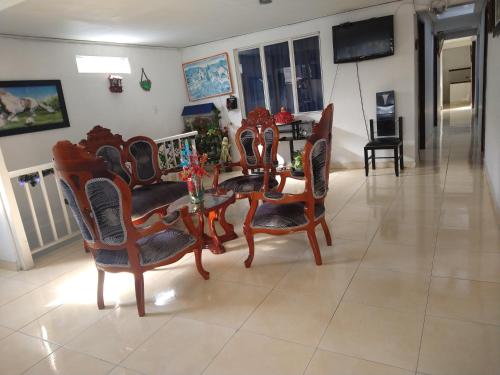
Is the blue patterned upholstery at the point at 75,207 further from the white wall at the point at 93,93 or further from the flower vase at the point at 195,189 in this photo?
the white wall at the point at 93,93

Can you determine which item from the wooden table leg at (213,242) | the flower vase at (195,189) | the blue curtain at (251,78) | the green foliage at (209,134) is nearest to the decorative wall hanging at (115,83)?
the green foliage at (209,134)

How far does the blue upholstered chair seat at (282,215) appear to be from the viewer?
2.78m

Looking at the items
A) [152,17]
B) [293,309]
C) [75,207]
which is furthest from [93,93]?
[293,309]

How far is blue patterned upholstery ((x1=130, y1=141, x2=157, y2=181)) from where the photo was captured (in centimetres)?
425

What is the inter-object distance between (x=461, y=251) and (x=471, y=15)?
6487mm

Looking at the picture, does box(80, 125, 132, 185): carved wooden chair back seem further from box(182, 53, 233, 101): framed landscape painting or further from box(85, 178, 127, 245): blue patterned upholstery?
box(182, 53, 233, 101): framed landscape painting

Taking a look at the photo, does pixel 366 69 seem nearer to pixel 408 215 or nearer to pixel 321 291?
pixel 408 215

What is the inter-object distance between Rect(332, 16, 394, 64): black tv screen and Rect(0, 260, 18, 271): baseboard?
16.1 feet

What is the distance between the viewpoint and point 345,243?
3150mm

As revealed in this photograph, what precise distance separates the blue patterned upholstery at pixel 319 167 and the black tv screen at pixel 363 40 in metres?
3.17

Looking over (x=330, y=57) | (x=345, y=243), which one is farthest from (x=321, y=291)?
(x=330, y=57)

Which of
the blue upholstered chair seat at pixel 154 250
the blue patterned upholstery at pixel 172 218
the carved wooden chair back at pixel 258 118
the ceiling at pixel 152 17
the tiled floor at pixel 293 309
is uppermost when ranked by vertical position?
the ceiling at pixel 152 17

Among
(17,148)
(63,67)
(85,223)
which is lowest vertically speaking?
(85,223)

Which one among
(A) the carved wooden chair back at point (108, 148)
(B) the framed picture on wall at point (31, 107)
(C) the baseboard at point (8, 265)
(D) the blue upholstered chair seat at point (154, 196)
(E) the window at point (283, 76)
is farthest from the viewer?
(E) the window at point (283, 76)
